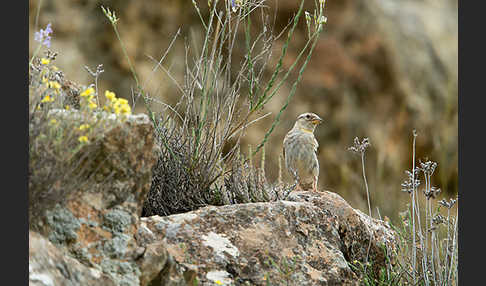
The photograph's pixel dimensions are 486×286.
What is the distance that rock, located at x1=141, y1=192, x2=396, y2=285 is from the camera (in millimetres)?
2734

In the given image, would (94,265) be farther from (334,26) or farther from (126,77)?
(334,26)

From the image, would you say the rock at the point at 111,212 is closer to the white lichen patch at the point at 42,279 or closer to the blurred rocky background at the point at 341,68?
the white lichen patch at the point at 42,279

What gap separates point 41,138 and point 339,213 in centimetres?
177

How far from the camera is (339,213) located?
3406mm

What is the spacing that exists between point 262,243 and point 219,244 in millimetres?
222

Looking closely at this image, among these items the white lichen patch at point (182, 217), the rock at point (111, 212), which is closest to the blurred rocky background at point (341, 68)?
the white lichen patch at point (182, 217)

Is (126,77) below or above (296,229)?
above

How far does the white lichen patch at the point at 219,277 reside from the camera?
2668 millimetres

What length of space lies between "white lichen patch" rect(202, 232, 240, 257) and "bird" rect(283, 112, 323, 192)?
1442 millimetres

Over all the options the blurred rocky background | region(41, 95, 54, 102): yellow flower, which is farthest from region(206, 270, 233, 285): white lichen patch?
the blurred rocky background

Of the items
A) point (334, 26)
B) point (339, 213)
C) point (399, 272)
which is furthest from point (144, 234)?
point (334, 26)

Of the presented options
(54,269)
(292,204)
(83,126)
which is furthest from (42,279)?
(292,204)

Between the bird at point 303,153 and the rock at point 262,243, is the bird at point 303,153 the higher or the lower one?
the higher one

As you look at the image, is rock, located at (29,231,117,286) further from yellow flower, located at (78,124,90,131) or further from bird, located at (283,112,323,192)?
bird, located at (283,112,323,192)
